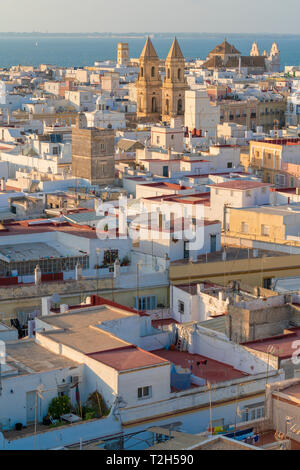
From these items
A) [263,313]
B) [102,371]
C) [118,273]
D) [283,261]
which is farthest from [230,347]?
[283,261]

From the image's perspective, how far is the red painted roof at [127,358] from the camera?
16.6 meters

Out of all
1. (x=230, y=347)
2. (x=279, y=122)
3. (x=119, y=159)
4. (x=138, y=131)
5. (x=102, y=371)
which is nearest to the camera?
(x=102, y=371)

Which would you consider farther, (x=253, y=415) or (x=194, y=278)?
(x=194, y=278)

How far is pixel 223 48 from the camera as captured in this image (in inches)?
5148

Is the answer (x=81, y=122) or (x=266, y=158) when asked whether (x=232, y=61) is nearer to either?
(x=81, y=122)

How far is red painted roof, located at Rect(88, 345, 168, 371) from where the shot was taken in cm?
1661

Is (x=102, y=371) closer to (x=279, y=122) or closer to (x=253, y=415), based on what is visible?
(x=253, y=415)

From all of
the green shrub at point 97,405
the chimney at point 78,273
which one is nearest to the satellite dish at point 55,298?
the chimney at point 78,273

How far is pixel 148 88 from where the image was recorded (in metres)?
68.9

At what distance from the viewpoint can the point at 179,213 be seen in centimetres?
3178

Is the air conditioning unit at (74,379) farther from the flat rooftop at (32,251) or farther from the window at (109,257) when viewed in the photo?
the window at (109,257)

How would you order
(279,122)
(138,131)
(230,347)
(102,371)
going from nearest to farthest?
(102,371), (230,347), (138,131), (279,122)

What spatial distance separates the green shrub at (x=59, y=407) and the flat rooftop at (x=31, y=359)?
527 millimetres

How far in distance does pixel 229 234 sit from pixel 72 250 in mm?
5463
